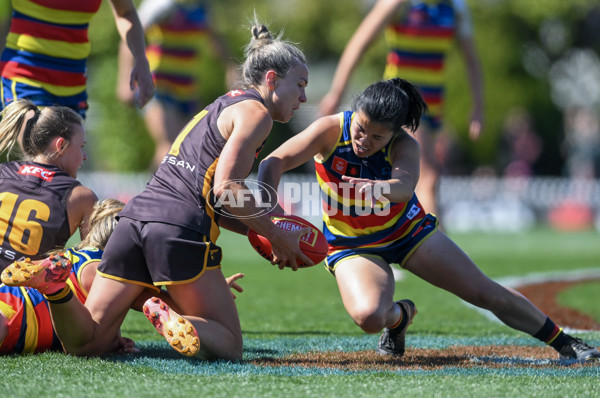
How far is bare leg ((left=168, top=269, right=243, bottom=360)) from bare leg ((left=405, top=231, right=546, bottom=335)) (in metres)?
1.04

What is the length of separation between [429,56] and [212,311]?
4079mm

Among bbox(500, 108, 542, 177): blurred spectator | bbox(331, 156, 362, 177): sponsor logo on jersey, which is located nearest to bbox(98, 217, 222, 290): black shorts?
bbox(331, 156, 362, 177): sponsor logo on jersey

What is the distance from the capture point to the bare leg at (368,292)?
13.6 feet

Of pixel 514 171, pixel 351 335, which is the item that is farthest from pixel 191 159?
pixel 514 171

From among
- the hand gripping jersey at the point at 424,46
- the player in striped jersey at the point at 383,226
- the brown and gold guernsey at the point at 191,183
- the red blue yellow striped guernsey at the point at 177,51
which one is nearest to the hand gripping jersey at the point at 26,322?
the brown and gold guernsey at the point at 191,183

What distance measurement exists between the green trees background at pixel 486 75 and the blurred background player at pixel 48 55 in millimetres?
21186

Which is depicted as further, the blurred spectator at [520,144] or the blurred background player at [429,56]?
the blurred spectator at [520,144]

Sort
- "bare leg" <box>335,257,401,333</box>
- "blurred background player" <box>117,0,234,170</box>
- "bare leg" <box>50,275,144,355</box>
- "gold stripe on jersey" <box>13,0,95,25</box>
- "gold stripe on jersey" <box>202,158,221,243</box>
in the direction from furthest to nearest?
1. "blurred background player" <box>117,0,234,170</box>
2. "gold stripe on jersey" <box>13,0,95,25</box>
3. "bare leg" <box>335,257,401,333</box>
4. "gold stripe on jersey" <box>202,158,221,243</box>
5. "bare leg" <box>50,275,144,355</box>

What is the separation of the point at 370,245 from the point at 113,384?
1.65 meters

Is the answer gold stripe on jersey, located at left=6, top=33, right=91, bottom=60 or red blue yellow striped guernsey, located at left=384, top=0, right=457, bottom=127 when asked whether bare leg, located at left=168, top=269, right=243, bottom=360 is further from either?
red blue yellow striped guernsey, located at left=384, top=0, right=457, bottom=127

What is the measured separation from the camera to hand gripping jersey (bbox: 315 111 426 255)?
4.48 m

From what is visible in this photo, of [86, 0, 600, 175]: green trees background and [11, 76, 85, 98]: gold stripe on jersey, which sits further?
[86, 0, 600, 175]: green trees background

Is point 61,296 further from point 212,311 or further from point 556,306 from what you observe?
point 556,306

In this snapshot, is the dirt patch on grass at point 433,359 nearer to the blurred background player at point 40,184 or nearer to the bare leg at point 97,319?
the bare leg at point 97,319
